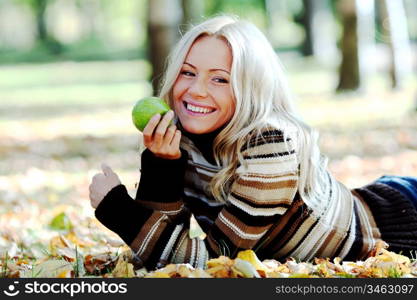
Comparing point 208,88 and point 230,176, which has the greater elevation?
point 208,88

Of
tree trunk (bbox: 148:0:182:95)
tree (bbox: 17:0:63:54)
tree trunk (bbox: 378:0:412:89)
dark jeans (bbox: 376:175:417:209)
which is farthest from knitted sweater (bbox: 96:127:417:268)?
tree (bbox: 17:0:63:54)

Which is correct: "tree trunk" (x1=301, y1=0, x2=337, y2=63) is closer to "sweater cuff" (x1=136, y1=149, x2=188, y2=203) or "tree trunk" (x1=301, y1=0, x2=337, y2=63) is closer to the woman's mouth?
the woman's mouth

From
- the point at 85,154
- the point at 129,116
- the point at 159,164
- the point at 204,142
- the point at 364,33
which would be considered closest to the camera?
the point at 159,164

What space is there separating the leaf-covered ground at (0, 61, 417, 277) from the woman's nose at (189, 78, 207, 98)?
62 centimetres

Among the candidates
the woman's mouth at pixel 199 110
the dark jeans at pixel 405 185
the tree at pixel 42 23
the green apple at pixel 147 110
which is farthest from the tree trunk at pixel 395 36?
the tree at pixel 42 23

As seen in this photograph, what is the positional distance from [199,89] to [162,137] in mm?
329

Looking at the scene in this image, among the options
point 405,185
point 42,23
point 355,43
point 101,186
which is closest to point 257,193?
point 101,186

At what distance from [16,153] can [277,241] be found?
6414mm

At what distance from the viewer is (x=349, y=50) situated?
14391mm

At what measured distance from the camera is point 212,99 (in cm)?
340

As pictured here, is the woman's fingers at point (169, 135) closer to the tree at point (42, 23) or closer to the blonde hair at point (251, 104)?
the blonde hair at point (251, 104)

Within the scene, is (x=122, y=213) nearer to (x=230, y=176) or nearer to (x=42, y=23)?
(x=230, y=176)

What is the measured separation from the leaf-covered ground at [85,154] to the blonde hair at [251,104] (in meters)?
0.54

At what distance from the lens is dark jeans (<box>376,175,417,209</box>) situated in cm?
392
